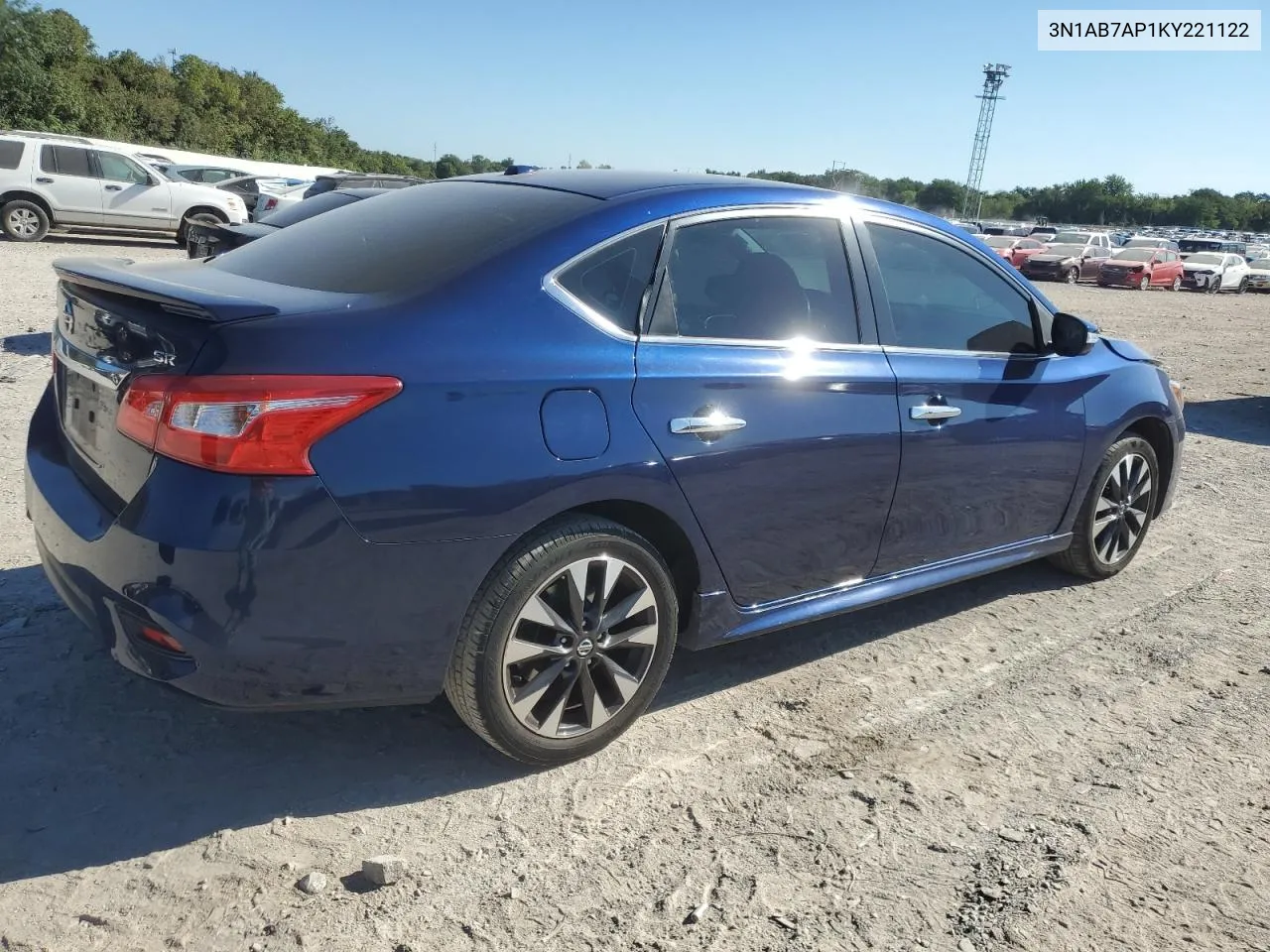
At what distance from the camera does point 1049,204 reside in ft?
426

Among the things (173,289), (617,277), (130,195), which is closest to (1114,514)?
(617,277)

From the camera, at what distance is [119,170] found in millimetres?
18953

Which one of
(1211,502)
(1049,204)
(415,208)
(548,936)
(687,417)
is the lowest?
(548,936)

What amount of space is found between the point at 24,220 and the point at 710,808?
19.5 metres

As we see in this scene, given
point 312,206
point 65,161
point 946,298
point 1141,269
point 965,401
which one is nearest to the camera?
point 965,401

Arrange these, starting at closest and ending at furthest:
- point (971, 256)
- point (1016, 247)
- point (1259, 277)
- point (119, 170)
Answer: point (971, 256)
point (119, 170)
point (1016, 247)
point (1259, 277)

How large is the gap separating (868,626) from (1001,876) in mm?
1678

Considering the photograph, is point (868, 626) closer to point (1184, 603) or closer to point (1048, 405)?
point (1048, 405)

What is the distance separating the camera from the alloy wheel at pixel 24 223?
1816cm

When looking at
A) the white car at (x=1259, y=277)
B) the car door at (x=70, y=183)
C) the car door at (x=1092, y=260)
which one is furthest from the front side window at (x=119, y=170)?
the white car at (x=1259, y=277)

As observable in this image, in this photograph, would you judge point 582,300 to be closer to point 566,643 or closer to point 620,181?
point 620,181

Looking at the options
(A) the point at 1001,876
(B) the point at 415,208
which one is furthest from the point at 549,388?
(A) the point at 1001,876

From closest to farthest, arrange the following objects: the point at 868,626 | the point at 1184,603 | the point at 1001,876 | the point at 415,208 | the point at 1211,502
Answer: the point at 1001,876
the point at 415,208
the point at 868,626
the point at 1184,603
the point at 1211,502

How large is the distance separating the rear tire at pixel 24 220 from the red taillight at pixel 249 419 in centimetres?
1875
